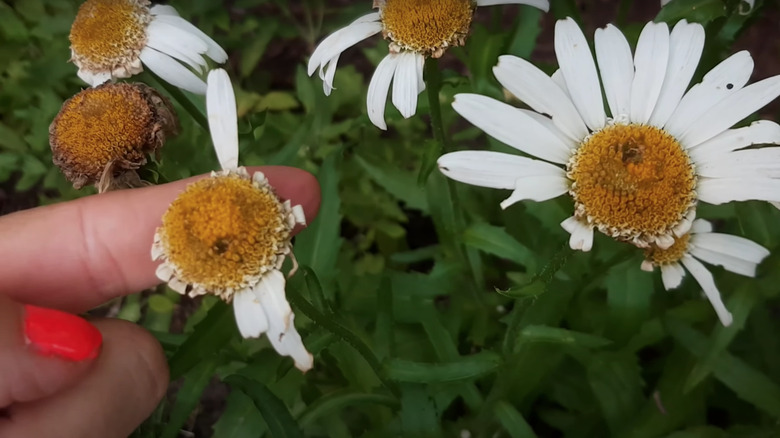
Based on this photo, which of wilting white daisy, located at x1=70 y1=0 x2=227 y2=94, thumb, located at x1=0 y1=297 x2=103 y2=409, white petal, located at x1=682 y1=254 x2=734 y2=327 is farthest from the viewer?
wilting white daisy, located at x1=70 y1=0 x2=227 y2=94

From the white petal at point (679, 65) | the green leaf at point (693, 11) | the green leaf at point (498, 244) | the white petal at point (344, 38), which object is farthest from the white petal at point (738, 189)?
the white petal at point (344, 38)

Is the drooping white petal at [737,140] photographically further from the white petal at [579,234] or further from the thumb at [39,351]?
the thumb at [39,351]

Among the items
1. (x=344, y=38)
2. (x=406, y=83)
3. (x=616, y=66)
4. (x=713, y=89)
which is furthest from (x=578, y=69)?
(x=344, y=38)

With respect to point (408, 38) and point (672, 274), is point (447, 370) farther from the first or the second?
point (408, 38)

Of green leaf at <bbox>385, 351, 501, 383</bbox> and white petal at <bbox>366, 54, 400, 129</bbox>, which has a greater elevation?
white petal at <bbox>366, 54, 400, 129</bbox>

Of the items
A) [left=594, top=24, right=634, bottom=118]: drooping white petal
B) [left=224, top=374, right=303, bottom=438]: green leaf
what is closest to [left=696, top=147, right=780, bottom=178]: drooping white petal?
[left=594, top=24, right=634, bottom=118]: drooping white petal

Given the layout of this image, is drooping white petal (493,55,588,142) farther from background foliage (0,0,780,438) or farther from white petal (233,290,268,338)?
white petal (233,290,268,338)
